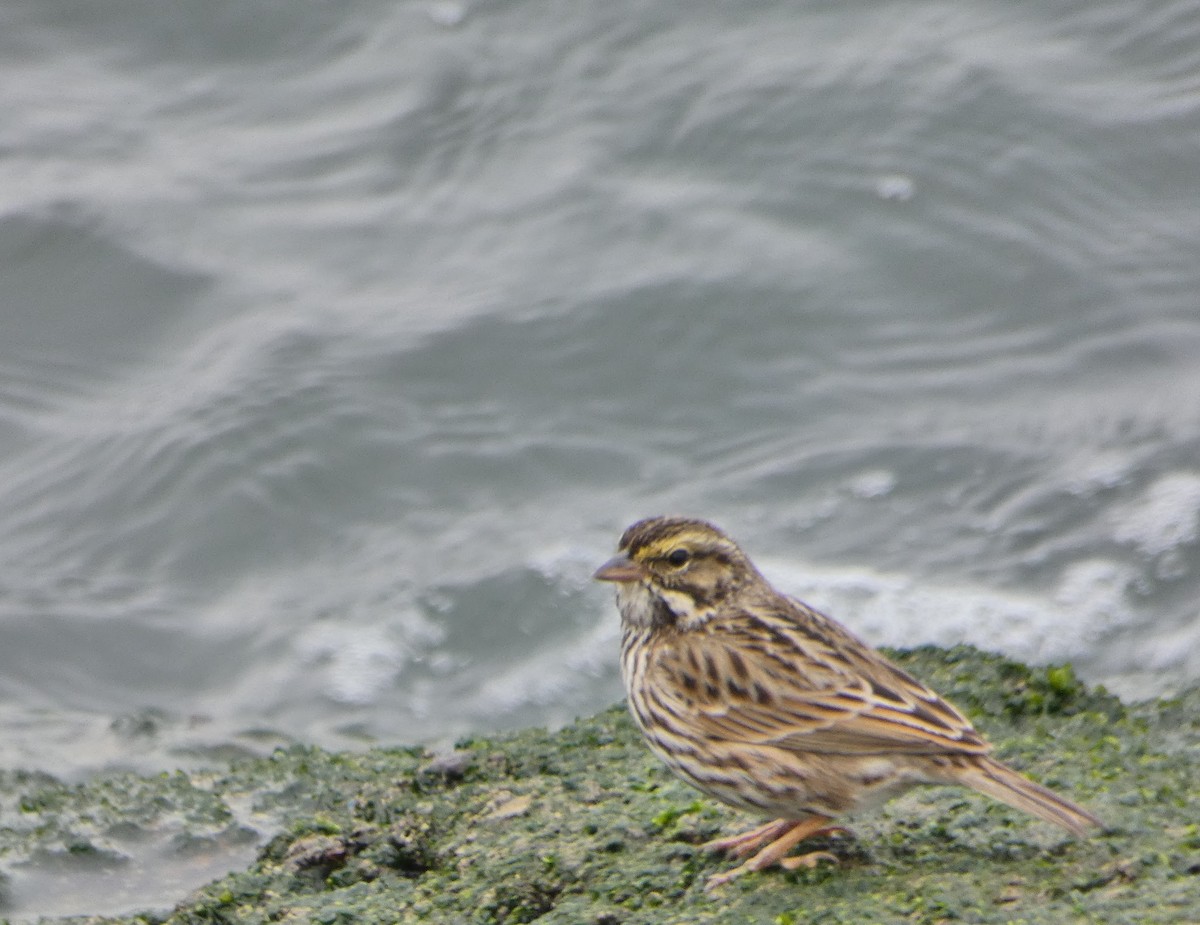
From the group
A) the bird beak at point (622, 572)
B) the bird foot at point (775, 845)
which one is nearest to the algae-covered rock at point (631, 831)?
the bird foot at point (775, 845)

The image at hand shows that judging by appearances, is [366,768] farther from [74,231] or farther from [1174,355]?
[74,231]

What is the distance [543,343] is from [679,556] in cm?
837

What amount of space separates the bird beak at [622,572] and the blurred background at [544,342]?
4450 mm

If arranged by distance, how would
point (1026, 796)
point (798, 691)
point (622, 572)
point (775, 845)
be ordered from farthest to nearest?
point (622, 572) < point (798, 691) < point (775, 845) < point (1026, 796)

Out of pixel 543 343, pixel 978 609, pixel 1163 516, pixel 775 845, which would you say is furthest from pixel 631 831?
pixel 543 343

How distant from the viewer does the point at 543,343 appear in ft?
49.8

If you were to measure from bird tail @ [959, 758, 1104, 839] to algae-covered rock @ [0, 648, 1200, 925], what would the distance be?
236mm

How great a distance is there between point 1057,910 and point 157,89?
48.8 feet

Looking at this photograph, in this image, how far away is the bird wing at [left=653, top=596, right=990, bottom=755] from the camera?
6.11 meters

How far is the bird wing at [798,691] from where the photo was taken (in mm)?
6113

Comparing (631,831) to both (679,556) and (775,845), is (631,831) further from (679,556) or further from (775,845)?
(679,556)

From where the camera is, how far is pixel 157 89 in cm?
1797

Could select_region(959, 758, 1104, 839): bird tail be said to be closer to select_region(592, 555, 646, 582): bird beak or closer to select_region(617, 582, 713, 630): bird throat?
select_region(617, 582, 713, 630): bird throat

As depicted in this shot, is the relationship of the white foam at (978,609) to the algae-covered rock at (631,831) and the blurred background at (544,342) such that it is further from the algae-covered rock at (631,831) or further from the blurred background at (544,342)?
the algae-covered rock at (631,831)
